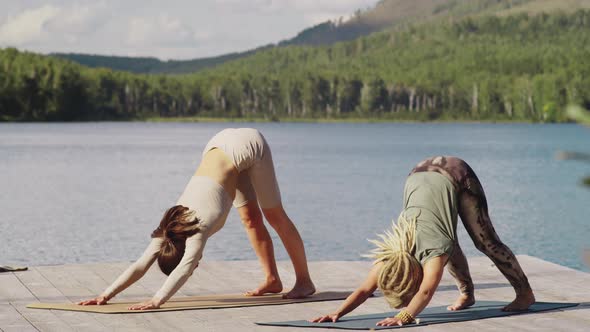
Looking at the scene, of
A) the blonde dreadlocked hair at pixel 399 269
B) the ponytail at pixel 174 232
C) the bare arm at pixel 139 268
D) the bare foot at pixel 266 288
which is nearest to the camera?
the blonde dreadlocked hair at pixel 399 269

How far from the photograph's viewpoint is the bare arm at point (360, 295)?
229 inches

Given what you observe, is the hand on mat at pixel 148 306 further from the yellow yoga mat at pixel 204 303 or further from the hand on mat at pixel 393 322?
the hand on mat at pixel 393 322

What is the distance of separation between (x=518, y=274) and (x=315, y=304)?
135 centimetres

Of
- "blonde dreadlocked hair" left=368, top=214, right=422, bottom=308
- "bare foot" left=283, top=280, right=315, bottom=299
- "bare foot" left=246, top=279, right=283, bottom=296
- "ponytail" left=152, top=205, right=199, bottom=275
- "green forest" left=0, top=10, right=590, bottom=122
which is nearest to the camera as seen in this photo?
"blonde dreadlocked hair" left=368, top=214, right=422, bottom=308

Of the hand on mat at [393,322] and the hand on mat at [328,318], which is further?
the hand on mat at [328,318]

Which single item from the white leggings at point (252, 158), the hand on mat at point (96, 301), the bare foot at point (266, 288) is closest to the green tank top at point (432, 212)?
the white leggings at point (252, 158)

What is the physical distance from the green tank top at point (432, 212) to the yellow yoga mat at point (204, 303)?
1.27 meters

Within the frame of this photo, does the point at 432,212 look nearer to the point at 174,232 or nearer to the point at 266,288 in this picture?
the point at 174,232

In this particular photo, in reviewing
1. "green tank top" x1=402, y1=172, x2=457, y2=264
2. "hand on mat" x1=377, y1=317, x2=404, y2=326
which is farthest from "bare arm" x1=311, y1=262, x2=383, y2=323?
"green tank top" x1=402, y1=172, x2=457, y2=264

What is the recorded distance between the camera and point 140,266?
650 cm

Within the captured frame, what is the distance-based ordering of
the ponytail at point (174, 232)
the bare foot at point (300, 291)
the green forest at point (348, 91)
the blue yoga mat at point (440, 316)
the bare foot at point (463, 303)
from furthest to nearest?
the green forest at point (348, 91), the bare foot at point (300, 291), the bare foot at point (463, 303), the ponytail at point (174, 232), the blue yoga mat at point (440, 316)

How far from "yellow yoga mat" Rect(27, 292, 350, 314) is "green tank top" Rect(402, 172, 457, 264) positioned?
1.27 m

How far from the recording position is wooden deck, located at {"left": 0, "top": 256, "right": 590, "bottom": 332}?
241 inches

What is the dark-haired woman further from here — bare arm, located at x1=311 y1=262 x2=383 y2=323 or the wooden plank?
bare arm, located at x1=311 y1=262 x2=383 y2=323
